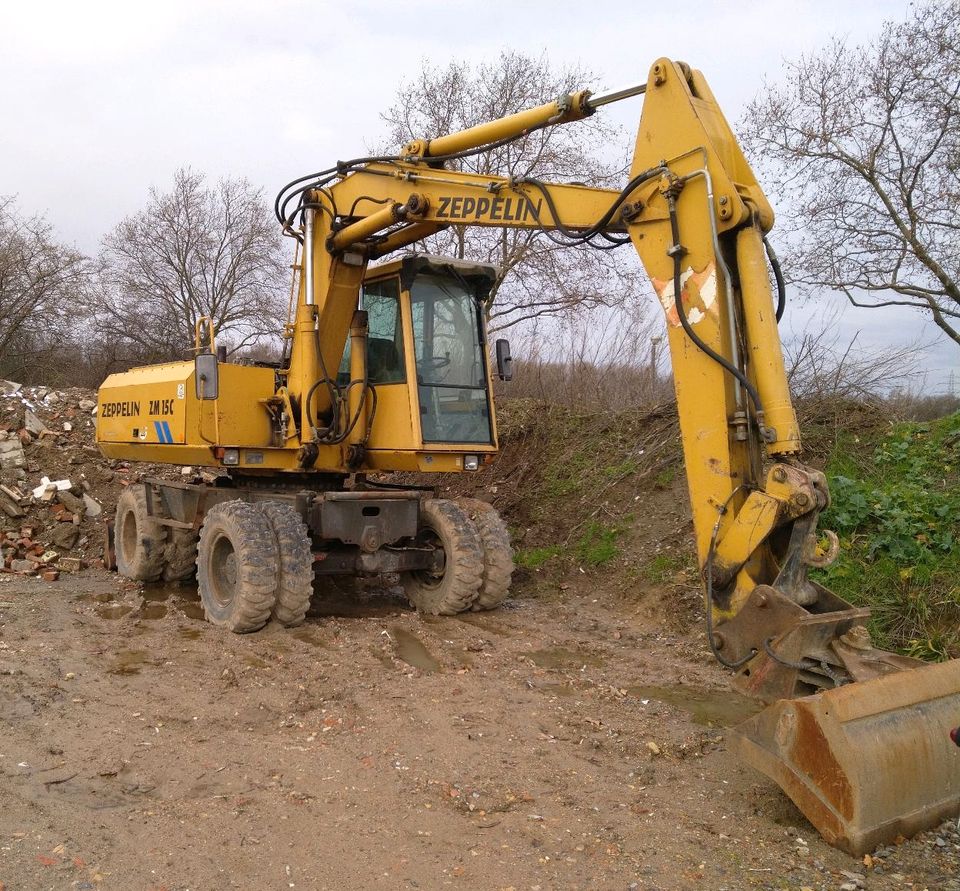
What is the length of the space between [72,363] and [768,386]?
2275 cm

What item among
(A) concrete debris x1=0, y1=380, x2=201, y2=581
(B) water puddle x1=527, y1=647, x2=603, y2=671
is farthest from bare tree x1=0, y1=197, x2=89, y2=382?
(B) water puddle x1=527, y1=647, x2=603, y2=671

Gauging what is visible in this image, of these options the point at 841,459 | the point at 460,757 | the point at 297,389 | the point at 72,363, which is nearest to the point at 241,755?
the point at 460,757

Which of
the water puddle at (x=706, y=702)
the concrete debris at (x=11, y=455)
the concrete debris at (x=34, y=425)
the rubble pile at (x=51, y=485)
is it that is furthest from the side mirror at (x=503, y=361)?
the concrete debris at (x=34, y=425)

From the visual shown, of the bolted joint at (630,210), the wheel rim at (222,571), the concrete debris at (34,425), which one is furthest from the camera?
the concrete debris at (34,425)

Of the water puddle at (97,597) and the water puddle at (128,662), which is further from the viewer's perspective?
the water puddle at (97,597)

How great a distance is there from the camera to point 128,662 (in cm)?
589

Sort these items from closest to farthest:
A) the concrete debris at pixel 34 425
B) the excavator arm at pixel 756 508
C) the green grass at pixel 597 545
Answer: the excavator arm at pixel 756 508 → the green grass at pixel 597 545 → the concrete debris at pixel 34 425

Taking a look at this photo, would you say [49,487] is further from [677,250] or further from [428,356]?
[677,250]

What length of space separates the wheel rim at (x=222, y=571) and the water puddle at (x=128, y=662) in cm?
107

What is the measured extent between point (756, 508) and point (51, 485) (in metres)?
9.75

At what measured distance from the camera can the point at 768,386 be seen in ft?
13.0

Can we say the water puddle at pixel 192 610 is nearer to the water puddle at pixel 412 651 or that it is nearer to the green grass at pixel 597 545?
the water puddle at pixel 412 651

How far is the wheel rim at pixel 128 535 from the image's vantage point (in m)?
9.46

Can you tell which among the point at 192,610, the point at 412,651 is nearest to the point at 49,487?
the point at 192,610
